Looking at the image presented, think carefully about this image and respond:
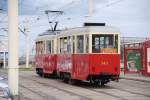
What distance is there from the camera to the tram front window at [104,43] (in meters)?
26.0

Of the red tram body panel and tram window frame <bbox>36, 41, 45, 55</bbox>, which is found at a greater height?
tram window frame <bbox>36, 41, 45, 55</bbox>

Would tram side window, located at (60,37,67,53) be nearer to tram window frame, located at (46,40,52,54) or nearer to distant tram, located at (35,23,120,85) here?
distant tram, located at (35,23,120,85)

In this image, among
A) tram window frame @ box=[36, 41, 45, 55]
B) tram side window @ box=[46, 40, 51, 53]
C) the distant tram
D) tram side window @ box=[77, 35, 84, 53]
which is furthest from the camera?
tram window frame @ box=[36, 41, 45, 55]

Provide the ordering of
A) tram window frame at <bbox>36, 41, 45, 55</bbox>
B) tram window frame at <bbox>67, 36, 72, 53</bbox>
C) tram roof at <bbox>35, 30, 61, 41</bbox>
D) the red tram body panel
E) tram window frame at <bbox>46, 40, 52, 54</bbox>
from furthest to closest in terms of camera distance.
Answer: tram window frame at <bbox>36, 41, 45, 55</bbox> → tram window frame at <bbox>46, 40, 52, 54</bbox> → tram roof at <bbox>35, 30, 61, 41</bbox> → the red tram body panel → tram window frame at <bbox>67, 36, 72, 53</bbox>

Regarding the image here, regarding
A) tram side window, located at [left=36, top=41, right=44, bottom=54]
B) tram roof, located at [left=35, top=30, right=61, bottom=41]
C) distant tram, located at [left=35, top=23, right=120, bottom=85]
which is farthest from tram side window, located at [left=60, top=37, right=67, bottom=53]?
tram side window, located at [left=36, top=41, right=44, bottom=54]

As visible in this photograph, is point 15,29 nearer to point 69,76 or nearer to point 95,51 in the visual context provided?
point 95,51

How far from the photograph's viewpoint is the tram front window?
26.0 meters

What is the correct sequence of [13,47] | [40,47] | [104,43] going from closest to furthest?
[13,47], [104,43], [40,47]

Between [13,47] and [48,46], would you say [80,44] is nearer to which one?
[48,46]

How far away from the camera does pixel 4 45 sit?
86.1 meters

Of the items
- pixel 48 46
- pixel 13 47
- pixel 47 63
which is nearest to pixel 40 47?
pixel 48 46

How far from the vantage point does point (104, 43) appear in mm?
25969

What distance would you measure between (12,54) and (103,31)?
9.03m

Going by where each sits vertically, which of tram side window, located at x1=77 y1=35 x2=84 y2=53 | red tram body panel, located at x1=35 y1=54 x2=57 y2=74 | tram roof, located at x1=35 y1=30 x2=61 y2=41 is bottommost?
red tram body panel, located at x1=35 y1=54 x2=57 y2=74
